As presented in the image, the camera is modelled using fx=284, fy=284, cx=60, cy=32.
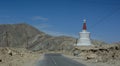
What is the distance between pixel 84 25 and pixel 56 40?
7084cm

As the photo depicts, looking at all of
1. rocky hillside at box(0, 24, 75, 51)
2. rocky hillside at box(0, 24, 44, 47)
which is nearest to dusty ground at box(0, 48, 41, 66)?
rocky hillside at box(0, 24, 75, 51)

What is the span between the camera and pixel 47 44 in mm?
155625

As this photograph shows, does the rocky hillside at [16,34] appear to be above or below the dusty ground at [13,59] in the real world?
above

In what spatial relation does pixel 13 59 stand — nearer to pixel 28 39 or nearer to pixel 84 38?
pixel 84 38

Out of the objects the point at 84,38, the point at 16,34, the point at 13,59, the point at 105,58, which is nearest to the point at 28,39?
the point at 16,34

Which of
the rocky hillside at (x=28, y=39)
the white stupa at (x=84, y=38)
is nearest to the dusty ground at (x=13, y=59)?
the white stupa at (x=84, y=38)

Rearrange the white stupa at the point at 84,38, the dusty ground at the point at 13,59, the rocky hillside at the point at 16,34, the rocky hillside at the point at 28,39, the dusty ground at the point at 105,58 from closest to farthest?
the dusty ground at the point at 13,59, the dusty ground at the point at 105,58, the white stupa at the point at 84,38, the rocky hillside at the point at 28,39, the rocky hillside at the point at 16,34

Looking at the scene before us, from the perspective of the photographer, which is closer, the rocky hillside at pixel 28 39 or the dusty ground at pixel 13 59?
the dusty ground at pixel 13 59

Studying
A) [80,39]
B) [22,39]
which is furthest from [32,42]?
[80,39]

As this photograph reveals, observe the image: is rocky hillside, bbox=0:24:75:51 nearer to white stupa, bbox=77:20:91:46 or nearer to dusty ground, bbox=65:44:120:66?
white stupa, bbox=77:20:91:46

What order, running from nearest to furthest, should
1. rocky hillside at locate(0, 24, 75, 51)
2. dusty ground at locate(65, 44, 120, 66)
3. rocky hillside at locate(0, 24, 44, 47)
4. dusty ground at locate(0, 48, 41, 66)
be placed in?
dusty ground at locate(0, 48, 41, 66), dusty ground at locate(65, 44, 120, 66), rocky hillside at locate(0, 24, 75, 51), rocky hillside at locate(0, 24, 44, 47)

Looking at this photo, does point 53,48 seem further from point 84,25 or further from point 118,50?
point 118,50

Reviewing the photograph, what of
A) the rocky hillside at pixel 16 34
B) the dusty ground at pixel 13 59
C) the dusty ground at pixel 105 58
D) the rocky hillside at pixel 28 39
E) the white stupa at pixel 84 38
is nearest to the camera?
the dusty ground at pixel 13 59

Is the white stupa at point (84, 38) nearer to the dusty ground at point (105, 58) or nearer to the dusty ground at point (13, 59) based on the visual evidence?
the dusty ground at point (105, 58)
